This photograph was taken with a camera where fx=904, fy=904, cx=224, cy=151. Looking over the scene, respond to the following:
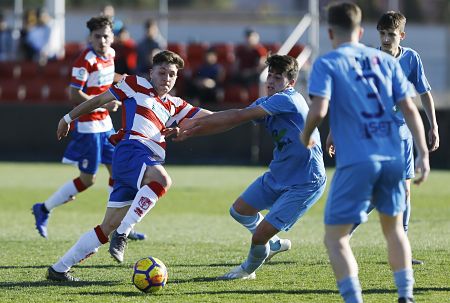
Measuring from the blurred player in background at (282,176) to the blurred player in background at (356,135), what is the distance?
1.19 meters

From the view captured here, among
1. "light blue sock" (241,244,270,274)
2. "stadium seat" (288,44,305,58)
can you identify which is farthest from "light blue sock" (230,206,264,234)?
"stadium seat" (288,44,305,58)

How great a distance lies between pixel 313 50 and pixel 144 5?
2752 cm

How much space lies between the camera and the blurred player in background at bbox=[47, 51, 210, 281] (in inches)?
295

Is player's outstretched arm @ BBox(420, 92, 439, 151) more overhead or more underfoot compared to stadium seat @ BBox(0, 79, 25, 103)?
more overhead

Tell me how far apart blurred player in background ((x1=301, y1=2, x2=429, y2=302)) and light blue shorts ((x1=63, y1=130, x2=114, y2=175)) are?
5.11 meters

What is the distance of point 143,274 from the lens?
692 cm

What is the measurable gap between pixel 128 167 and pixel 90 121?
299 centimetres

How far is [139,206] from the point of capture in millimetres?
7504

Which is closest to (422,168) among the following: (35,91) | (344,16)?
(344,16)

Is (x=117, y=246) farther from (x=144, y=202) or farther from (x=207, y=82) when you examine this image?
(x=207, y=82)

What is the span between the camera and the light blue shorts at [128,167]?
765 centimetres

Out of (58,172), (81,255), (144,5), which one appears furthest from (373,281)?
(144,5)

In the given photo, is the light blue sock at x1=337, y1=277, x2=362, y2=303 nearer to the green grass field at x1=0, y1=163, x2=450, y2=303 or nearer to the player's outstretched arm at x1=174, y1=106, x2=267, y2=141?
the green grass field at x1=0, y1=163, x2=450, y2=303

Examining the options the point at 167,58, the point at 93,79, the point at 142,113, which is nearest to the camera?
the point at 167,58
